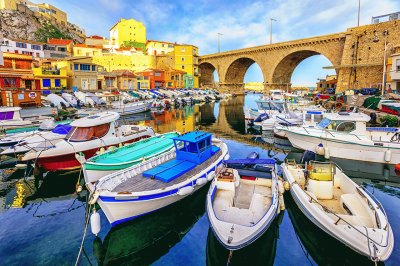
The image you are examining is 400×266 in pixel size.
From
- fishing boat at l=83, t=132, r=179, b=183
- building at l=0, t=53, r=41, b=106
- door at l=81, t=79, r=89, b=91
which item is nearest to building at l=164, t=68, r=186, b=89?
door at l=81, t=79, r=89, b=91

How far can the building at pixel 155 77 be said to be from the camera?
53312mm

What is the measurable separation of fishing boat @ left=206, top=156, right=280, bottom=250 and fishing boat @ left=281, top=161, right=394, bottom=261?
0.98 metres

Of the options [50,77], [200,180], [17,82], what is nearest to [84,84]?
[50,77]

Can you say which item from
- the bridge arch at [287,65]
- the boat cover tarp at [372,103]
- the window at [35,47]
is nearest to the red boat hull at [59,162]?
the boat cover tarp at [372,103]

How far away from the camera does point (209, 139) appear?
1030 cm

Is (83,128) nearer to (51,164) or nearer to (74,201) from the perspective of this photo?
(51,164)

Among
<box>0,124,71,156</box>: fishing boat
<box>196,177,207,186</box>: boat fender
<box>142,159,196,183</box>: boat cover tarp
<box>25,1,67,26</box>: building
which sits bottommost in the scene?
<box>196,177,207,186</box>: boat fender

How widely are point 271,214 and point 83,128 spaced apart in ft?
31.8

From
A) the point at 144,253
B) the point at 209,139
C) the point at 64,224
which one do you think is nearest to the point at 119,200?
the point at 144,253

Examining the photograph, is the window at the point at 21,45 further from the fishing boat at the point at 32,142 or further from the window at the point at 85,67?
the fishing boat at the point at 32,142

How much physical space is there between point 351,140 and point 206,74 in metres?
73.4

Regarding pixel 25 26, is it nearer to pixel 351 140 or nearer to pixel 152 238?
pixel 152 238

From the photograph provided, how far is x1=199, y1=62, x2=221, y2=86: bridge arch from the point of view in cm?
7912

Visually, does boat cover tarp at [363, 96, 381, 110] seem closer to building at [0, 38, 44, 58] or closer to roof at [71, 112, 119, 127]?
roof at [71, 112, 119, 127]
